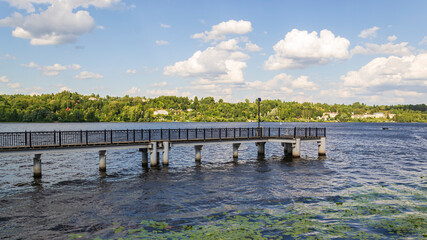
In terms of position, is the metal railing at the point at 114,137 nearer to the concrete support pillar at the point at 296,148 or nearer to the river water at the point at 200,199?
the concrete support pillar at the point at 296,148

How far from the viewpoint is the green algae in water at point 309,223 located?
526 inches

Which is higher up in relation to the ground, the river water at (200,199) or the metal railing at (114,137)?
the metal railing at (114,137)

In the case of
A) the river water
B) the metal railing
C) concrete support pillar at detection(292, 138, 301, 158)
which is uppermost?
the metal railing

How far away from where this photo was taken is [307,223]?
1484 centimetres

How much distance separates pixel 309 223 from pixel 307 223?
3.9 inches

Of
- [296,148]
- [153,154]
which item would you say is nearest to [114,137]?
[153,154]

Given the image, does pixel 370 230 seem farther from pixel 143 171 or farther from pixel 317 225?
pixel 143 171

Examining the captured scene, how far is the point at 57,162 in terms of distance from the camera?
3619 centimetres

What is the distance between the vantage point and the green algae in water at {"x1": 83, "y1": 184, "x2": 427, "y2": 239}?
13.4 meters

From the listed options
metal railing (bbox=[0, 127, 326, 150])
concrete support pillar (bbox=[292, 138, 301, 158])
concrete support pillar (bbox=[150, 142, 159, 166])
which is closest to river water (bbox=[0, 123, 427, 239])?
concrete support pillar (bbox=[150, 142, 159, 166])

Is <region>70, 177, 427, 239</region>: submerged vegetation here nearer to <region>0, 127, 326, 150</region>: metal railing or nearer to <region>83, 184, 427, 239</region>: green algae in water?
<region>83, 184, 427, 239</region>: green algae in water

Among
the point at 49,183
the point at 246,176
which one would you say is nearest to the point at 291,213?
the point at 246,176

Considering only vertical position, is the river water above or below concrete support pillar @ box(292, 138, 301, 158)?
below

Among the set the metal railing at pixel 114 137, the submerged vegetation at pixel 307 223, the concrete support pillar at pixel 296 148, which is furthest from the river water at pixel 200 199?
the concrete support pillar at pixel 296 148
